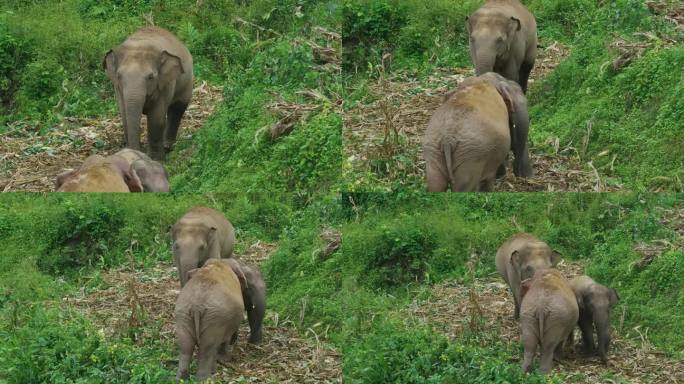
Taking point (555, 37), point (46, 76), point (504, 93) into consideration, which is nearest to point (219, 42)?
point (46, 76)

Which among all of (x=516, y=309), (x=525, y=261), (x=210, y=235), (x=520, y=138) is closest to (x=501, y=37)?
(x=520, y=138)

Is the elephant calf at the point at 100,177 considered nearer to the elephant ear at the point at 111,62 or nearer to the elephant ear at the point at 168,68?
the elephant ear at the point at 111,62

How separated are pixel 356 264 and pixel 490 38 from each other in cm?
302

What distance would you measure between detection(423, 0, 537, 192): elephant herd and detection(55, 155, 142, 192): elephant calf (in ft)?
8.73

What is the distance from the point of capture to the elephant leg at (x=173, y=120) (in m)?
16.3

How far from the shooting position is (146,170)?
14.9 meters

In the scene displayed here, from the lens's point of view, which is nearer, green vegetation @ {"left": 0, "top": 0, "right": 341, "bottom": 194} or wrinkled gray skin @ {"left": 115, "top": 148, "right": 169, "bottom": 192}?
wrinkled gray skin @ {"left": 115, "top": 148, "right": 169, "bottom": 192}

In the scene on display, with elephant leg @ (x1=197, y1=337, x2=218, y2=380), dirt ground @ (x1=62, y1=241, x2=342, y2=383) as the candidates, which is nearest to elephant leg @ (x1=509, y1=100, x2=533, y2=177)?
dirt ground @ (x1=62, y1=241, x2=342, y2=383)

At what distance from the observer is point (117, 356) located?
14.0m

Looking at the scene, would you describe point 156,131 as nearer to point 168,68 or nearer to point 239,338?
point 168,68

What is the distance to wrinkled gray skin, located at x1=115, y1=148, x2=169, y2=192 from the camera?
48.6ft

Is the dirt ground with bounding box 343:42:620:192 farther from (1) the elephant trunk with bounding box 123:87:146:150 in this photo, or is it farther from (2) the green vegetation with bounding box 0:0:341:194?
(1) the elephant trunk with bounding box 123:87:146:150

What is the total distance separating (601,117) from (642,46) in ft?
3.85

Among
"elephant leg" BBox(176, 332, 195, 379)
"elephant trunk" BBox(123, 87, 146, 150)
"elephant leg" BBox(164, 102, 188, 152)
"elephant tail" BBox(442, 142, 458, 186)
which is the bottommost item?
"elephant leg" BBox(176, 332, 195, 379)
